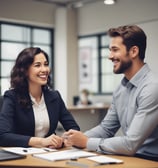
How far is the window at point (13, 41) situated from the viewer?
7.13 meters

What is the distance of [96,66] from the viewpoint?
297 inches

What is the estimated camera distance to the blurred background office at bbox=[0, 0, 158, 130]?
23.3 ft

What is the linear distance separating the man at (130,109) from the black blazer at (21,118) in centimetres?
39

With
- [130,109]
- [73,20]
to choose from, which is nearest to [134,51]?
[130,109]

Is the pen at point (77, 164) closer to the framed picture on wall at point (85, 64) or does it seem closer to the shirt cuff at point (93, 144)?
the shirt cuff at point (93, 144)

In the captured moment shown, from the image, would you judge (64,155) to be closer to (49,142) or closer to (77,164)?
(77,164)

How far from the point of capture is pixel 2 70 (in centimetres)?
717

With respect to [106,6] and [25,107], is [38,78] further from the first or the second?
[106,6]

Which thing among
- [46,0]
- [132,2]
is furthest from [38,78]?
[46,0]

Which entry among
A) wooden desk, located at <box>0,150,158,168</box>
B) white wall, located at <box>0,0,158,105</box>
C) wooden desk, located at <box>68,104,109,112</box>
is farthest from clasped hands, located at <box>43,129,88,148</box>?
white wall, located at <box>0,0,158,105</box>

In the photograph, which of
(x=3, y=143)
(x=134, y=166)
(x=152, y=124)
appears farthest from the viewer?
(x=3, y=143)

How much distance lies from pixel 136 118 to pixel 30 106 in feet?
2.95

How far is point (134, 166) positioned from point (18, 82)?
1.31 m

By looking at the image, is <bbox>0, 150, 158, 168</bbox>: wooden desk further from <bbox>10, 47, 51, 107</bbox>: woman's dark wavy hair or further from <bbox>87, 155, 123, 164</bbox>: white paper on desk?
<bbox>10, 47, 51, 107</bbox>: woman's dark wavy hair
